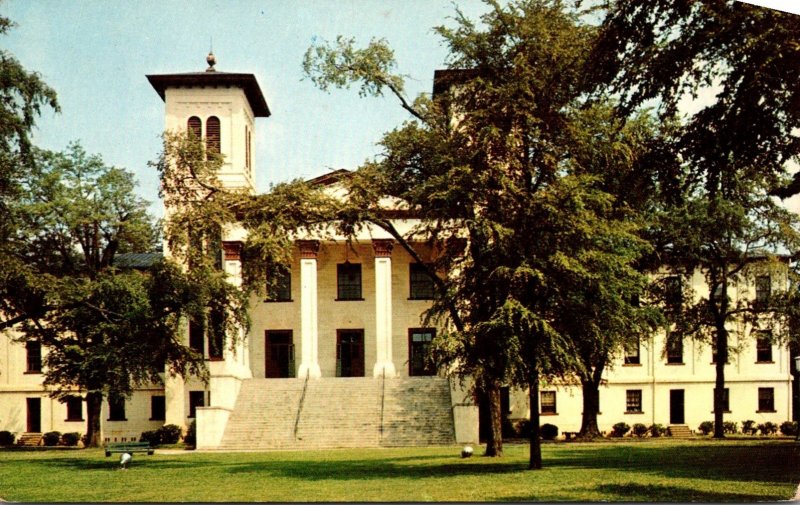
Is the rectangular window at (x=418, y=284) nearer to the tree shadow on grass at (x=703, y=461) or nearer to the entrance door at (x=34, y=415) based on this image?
the entrance door at (x=34, y=415)

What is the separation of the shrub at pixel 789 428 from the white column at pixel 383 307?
1128 centimetres

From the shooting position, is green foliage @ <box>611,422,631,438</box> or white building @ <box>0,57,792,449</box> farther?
green foliage @ <box>611,422,631,438</box>

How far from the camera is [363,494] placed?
39.0ft

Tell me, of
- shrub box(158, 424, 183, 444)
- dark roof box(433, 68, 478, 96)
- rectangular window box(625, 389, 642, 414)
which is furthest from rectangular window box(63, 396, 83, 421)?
dark roof box(433, 68, 478, 96)

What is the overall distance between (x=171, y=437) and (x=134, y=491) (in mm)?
17219

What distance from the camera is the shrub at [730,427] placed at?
2388 centimetres

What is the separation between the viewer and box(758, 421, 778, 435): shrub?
20.9 meters

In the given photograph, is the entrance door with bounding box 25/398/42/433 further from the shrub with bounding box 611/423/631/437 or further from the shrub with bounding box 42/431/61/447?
the shrub with bounding box 611/423/631/437

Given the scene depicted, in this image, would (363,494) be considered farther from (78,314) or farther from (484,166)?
(78,314)

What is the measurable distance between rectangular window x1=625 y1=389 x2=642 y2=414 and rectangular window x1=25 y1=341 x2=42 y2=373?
14.8 m

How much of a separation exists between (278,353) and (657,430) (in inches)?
443

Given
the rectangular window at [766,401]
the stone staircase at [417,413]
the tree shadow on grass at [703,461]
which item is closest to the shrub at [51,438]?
the stone staircase at [417,413]

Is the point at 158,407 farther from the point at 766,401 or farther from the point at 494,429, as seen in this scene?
the point at 766,401

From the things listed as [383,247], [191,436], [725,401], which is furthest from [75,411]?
[725,401]
